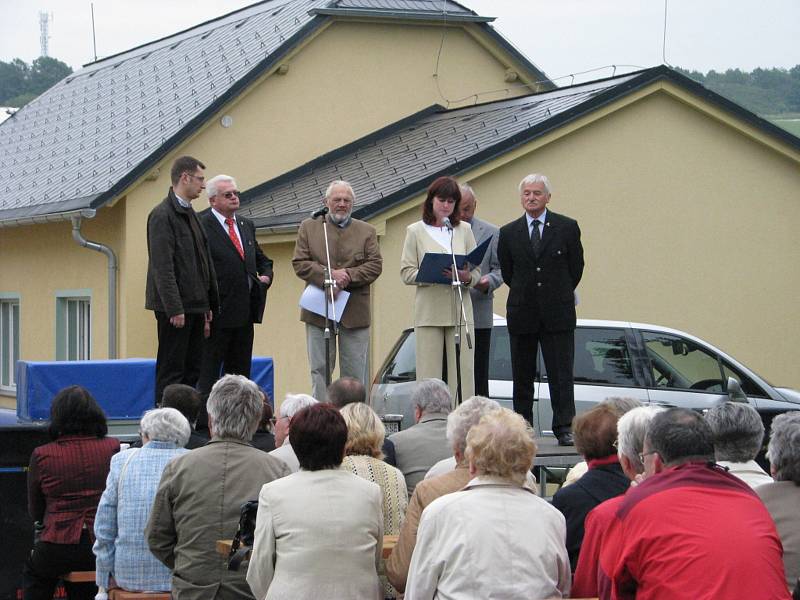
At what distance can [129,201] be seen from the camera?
17281 millimetres

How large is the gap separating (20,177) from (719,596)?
19271 millimetres

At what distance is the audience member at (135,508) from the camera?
698 centimetres

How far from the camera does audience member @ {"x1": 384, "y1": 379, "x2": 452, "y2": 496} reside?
7391 mm

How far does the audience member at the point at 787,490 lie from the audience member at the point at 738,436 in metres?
0.43

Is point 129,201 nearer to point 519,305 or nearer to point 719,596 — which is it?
point 519,305

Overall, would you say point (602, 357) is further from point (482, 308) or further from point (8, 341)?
point (8, 341)

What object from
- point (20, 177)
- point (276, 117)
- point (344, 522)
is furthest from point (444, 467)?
point (20, 177)

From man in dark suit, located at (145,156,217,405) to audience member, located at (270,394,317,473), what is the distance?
1.60 m

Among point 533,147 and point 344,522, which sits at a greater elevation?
point 533,147

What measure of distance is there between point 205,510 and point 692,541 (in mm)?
2759

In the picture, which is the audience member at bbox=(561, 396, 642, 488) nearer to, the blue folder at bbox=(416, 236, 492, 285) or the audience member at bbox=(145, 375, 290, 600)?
the audience member at bbox=(145, 375, 290, 600)

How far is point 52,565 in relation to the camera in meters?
7.65

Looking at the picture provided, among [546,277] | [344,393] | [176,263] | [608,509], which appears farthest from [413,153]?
[608,509]

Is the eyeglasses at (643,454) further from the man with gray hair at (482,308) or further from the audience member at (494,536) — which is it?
the man with gray hair at (482,308)
